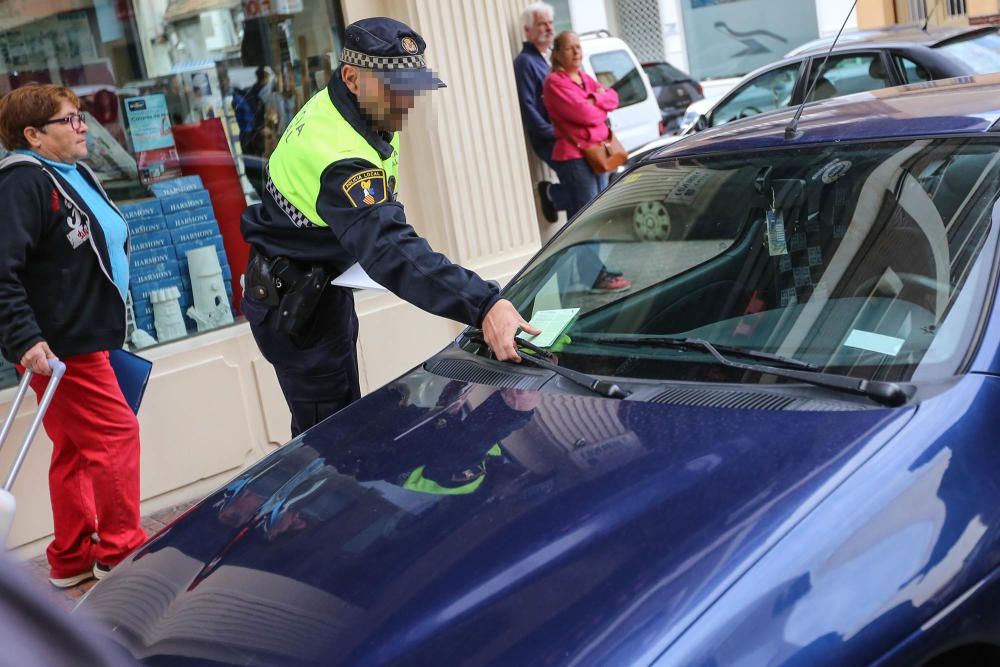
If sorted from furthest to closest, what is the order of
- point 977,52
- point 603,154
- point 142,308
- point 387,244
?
1. point 977,52
2. point 603,154
3. point 142,308
4. point 387,244

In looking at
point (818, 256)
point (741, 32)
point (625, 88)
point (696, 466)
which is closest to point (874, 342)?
point (818, 256)

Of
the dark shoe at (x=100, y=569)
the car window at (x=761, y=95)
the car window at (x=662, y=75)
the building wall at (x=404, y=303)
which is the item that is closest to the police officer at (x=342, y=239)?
the dark shoe at (x=100, y=569)

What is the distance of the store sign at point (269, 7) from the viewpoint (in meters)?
5.98

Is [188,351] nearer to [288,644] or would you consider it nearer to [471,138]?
[471,138]

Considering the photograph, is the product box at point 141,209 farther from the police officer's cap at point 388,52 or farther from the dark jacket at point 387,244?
the police officer's cap at point 388,52

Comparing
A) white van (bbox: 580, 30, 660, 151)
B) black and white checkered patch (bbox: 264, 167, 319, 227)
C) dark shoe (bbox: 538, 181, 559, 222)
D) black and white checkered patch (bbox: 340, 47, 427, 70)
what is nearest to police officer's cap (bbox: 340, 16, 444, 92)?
black and white checkered patch (bbox: 340, 47, 427, 70)

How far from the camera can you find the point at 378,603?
206 cm

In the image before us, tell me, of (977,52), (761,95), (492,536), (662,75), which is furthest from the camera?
(662,75)

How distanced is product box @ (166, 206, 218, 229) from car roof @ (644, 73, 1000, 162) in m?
2.90

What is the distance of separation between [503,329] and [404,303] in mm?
3071

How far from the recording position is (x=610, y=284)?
3.26 meters

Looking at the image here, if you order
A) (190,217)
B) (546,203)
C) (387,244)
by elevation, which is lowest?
(546,203)

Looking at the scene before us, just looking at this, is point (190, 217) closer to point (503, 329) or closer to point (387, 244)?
point (387, 244)

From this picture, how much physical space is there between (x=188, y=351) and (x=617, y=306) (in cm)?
284
